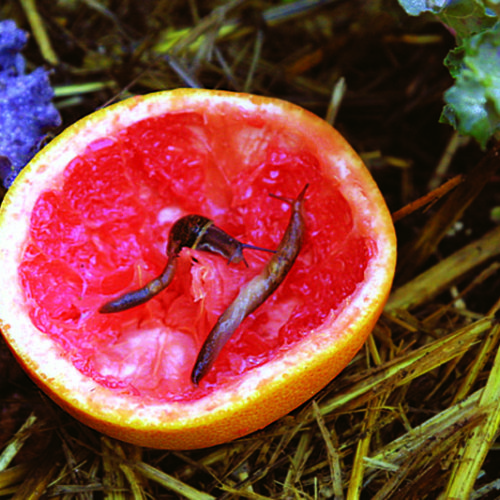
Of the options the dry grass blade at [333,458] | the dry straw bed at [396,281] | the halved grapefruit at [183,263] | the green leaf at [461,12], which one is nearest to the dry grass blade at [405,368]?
the dry straw bed at [396,281]

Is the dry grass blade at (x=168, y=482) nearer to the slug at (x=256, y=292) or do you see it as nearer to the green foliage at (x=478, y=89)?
the slug at (x=256, y=292)

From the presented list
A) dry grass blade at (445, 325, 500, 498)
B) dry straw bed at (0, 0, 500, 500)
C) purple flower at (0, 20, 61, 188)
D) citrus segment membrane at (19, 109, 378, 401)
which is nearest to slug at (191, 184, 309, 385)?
citrus segment membrane at (19, 109, 378, 401)

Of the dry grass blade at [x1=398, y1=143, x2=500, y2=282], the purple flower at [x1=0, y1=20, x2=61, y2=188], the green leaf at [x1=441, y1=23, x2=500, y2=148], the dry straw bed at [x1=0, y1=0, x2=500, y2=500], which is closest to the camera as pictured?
the green leaf at [x1=441, y1=23, x2=500, y2=148]

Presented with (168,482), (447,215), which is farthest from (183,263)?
(447,215)

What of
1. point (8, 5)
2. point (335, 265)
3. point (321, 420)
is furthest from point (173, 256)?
point (8, 5)

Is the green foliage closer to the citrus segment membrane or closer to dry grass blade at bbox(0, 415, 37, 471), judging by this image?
the citrus segment membrane

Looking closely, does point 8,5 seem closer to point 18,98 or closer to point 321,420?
point 18,98

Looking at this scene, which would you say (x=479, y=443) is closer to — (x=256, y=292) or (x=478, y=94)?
(x=256, y=292)
